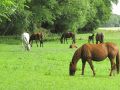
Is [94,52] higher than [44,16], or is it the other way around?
[44,16]

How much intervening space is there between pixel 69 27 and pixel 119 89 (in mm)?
62514

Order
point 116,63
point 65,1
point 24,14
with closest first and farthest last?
point 116,63 < point 24,14 < point 65,1

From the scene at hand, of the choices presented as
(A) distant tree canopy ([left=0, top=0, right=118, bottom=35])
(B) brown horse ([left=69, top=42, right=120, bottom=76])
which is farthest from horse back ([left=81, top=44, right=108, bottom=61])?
(A) distant tree canopy ([left=0, top=0, right=118, bottom=35])

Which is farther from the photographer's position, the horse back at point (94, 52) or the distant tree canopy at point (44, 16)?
the distant tree canopy at point (44, 16)

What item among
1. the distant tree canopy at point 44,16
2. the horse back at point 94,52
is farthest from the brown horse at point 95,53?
the distant tree canopy at point 44,16

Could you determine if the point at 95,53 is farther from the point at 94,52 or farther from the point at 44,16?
the point at 44,16

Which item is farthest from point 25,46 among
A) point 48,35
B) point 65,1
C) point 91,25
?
point 91,25

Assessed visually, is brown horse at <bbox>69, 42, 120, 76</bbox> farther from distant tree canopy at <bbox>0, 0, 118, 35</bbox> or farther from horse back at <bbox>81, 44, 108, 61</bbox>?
distant tree canopy at <bbox>0, 0, 118, 35</bbox>

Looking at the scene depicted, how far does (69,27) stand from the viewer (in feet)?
269

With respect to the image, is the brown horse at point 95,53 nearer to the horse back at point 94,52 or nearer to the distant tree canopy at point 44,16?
the horse back at point 94,52

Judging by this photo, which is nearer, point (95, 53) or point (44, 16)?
point (95, 53)

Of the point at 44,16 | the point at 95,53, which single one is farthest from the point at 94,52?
the point at 44,16

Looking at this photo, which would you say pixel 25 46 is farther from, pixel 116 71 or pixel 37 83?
pixel 37 83

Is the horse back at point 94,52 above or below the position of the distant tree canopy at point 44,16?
below
